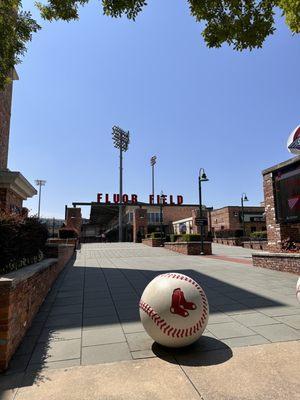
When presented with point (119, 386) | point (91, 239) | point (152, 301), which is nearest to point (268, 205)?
point (152, 301)

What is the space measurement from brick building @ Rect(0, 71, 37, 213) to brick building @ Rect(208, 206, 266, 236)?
133 ft

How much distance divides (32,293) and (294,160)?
1167 cm

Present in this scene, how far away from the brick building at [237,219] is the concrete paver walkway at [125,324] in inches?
1621

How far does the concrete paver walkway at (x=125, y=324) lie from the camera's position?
469cm

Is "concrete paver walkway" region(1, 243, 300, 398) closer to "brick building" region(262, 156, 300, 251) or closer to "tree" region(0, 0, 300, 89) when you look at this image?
"brick building" region(262, 156, 300, 251)

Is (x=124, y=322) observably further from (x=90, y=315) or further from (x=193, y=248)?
(x=193, y=248)

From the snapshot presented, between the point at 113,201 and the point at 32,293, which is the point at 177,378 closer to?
the point at 32,293

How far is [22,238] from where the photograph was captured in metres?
8.08

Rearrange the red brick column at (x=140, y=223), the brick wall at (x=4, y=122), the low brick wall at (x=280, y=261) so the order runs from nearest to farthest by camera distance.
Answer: the low brick wall at (x=280, y=261) → the brick wall at (x=4, y=122) → the red brick column at (x=140, y=223)

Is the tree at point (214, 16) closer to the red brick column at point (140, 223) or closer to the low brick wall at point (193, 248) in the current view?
the low brick wall at point (193, 248)

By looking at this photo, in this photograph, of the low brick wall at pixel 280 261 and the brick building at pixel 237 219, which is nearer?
the low brick wall at pixel 280 261

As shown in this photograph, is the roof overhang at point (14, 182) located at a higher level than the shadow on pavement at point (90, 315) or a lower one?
higher

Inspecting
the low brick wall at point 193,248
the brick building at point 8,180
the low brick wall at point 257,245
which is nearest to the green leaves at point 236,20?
the brick building at point 8,180

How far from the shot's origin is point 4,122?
51.3ft
